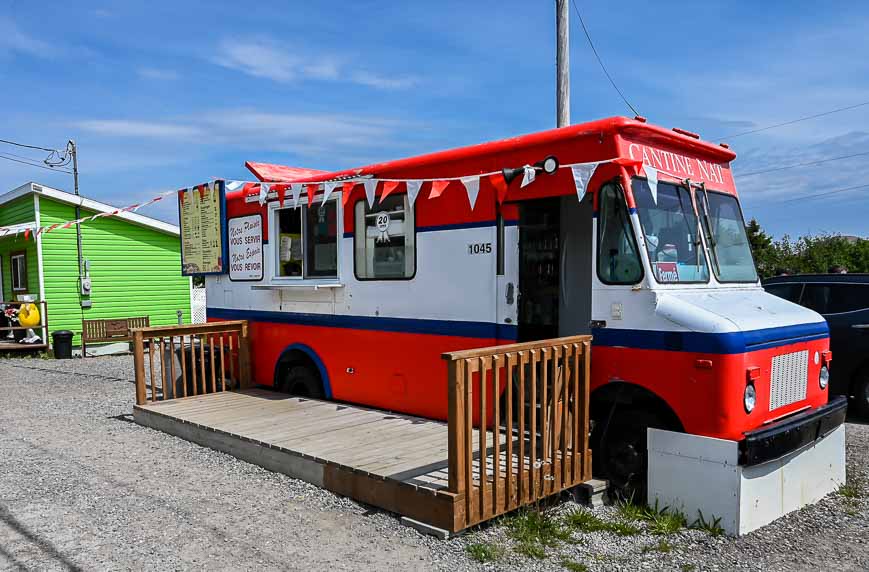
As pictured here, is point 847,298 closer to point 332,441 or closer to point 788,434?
point 788,434

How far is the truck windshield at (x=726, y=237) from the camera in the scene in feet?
16.7

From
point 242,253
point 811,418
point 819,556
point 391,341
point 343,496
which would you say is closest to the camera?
point 819,556

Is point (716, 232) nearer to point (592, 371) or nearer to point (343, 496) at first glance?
point (592, 371)

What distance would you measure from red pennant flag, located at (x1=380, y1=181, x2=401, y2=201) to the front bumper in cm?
349

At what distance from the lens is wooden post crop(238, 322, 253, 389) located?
7.86 metres

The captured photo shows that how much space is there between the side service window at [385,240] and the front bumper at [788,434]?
307cm

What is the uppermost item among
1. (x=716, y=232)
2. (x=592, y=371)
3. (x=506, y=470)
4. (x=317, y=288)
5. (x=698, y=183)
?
(x=698, y=183)

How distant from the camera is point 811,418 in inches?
177

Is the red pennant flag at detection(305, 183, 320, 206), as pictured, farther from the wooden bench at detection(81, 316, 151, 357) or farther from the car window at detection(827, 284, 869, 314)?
the wooden bench at detection(81, 316, 151, 357)

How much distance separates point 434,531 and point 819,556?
7.50ft

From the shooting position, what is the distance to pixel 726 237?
5316 mm

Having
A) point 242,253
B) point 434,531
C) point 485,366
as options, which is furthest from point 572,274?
point 242,253

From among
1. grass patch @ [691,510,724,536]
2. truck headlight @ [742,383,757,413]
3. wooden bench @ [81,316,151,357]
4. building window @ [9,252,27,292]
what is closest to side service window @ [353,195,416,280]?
truck headlight @ [742,383,757,413]

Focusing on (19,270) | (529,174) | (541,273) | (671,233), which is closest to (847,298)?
(671,233)
